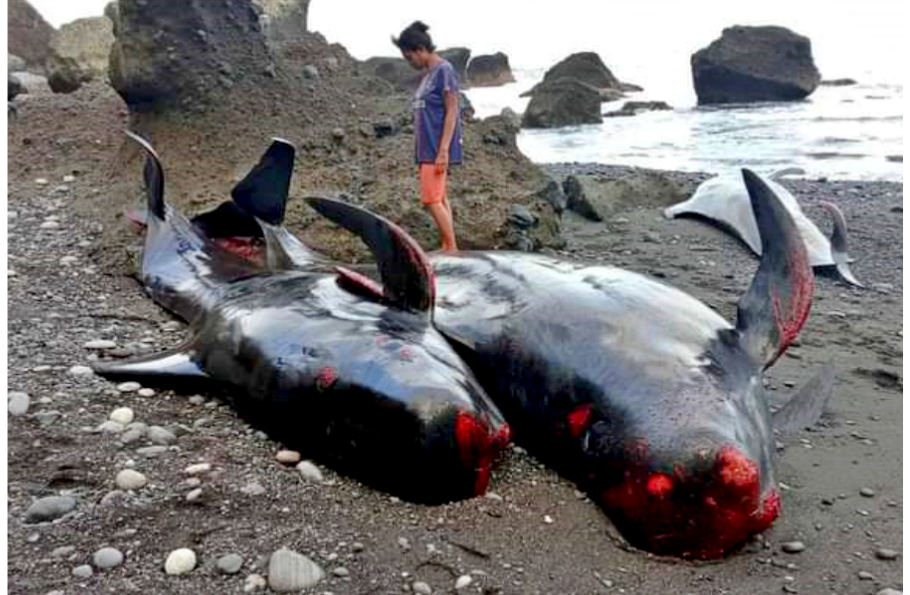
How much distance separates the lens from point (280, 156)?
6152mm

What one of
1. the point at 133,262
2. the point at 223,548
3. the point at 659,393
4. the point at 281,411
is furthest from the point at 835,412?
the point at 133,262

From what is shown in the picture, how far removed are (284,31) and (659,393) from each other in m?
10.1

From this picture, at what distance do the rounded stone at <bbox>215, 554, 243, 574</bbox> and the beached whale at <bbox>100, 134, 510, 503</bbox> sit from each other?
598 mm

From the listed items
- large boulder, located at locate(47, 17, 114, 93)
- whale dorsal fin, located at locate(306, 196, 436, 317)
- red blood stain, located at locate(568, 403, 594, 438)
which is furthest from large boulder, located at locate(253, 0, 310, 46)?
red blood stain, located at locate(568, 403, 594, 438)

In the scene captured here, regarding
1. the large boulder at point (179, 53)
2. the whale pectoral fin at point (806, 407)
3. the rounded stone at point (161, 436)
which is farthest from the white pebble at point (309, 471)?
the large boulder at point (179, 53)

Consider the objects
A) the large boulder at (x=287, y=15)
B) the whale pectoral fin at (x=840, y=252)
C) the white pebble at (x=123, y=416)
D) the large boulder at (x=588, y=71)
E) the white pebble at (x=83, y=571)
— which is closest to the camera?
the white pebble at (x=83, y=571)

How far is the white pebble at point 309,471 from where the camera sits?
384cm

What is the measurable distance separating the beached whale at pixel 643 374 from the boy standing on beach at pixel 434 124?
7.21 ft

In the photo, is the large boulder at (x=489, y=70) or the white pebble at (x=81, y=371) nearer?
the white pebble at (x=81, y=371)

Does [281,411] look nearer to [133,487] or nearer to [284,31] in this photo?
[133,487]

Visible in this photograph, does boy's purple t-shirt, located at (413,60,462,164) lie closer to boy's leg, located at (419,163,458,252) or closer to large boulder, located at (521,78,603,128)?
boy's leg, located at (419,163,458,252)

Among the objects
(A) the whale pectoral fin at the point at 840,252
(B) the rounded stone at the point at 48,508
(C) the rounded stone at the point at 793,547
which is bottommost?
(A) the whale pectoral fin at the point at 840,252

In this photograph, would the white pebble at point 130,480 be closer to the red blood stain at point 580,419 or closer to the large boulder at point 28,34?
the red blood stain at point 580,419

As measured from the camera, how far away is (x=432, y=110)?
293 inches
